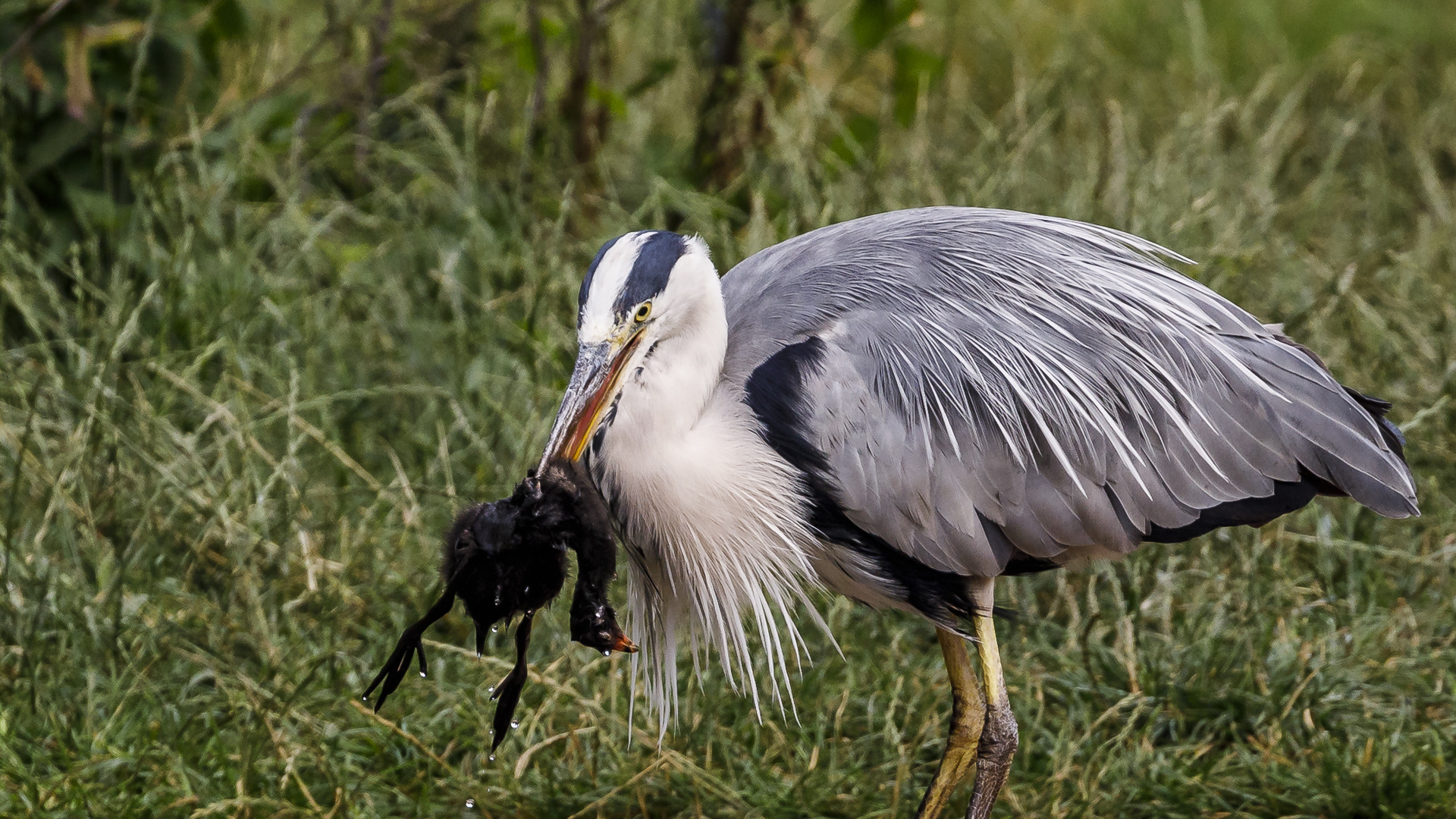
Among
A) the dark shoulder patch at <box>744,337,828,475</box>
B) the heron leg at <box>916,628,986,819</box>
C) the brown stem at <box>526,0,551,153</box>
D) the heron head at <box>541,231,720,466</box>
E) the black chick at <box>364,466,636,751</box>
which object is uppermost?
the brown stem at <box>526,0,551,153</box>

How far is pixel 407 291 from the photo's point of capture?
17.9 feet

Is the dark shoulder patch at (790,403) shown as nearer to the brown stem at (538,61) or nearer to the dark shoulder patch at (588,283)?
the dark shoulder patch at (588,283)

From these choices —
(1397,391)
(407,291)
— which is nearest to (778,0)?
(407,291)

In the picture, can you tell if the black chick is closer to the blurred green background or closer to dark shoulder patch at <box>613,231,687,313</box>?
dark shoulder patch at <box>613,231,687,313</box>

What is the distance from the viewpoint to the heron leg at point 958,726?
3.35 metres

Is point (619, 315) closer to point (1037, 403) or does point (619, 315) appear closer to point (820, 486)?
point (820, 486)

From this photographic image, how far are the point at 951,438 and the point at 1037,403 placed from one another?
202 mm

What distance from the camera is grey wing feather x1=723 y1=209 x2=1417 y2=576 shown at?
318 centimetres

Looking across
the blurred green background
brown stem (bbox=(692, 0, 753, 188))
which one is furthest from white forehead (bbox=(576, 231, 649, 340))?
brown stem (bbox=(692, 0, 753, 188))

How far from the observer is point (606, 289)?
2.94 meters

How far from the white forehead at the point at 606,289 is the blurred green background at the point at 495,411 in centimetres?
96

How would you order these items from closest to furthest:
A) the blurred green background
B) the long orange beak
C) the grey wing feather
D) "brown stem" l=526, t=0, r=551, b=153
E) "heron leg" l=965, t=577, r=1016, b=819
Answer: the long orange beak
the grey wing feather
"heron leg" l=965, t=577, r=1016, b=819
the blurred green background
"brown stem" l=526, t=0, r=551, b=153

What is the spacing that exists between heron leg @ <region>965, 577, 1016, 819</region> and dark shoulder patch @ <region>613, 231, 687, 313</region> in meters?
0.98

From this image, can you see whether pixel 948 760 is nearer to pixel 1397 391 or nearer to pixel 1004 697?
pixel 1004 697
